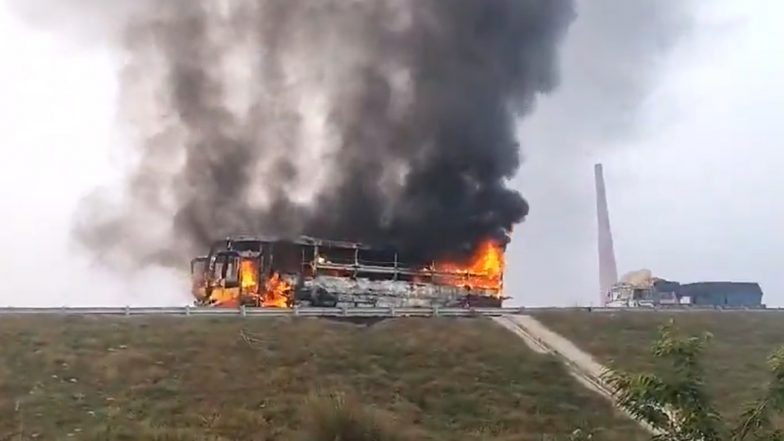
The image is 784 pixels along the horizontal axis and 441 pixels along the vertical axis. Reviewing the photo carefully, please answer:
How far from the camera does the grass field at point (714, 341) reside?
2944 cm

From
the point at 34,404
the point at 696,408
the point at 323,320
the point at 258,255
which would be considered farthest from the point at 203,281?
the point at 696,408

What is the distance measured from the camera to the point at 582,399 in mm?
26828

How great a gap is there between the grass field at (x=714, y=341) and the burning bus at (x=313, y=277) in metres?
12.4

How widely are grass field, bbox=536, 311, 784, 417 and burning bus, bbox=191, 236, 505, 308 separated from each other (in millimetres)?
12382

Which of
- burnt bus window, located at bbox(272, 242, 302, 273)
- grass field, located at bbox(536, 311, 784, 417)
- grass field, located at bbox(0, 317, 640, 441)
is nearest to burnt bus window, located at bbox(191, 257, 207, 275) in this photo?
burnt bus window, located at bbox(272, 242, 302, 273)

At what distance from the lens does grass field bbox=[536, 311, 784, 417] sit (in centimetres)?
2944

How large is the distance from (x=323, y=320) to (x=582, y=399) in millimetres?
10454

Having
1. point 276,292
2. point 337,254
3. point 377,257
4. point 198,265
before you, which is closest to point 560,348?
point 337,254

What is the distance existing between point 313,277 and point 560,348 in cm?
1726

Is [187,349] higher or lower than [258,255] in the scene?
lower

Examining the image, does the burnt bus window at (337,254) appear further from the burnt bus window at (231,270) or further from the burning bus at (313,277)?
the burnt bus window at (231,270)

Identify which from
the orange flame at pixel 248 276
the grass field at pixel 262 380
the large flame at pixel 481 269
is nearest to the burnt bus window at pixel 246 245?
the orange flame at pixel 248 276

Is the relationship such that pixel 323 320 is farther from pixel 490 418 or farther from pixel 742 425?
pixel 742 425

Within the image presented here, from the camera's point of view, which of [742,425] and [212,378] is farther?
[212,378]
